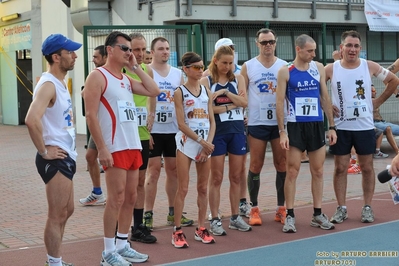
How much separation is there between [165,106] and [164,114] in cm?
10

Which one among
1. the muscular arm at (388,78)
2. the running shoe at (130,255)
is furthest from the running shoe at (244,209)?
the running shoe at (130,255)

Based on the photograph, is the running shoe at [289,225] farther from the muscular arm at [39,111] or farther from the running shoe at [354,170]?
the running shoe at [354,170]

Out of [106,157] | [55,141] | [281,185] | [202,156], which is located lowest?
[281,185]

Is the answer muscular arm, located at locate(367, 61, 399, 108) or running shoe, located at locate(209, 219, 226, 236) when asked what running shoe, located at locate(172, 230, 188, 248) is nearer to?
running shoe, located at locate(209, 219, 226, 236)

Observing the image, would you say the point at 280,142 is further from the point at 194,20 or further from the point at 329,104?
the point at 194,20

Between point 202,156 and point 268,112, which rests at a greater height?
point 268,112

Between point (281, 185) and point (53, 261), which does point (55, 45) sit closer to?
point (53, 261)

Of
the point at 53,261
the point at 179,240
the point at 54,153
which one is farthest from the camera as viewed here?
the point at 179,240

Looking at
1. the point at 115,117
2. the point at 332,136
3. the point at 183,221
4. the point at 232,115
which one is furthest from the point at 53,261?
the point at 332,136

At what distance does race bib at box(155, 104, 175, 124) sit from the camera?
7.79 metres

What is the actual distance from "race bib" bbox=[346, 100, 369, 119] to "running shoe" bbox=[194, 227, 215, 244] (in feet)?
7.66

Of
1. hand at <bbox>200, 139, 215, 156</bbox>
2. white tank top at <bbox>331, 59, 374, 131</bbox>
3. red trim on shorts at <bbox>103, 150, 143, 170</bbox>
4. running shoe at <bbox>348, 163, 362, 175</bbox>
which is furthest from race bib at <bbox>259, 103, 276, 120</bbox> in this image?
running shoe at <bbox>348, 163, 362, 175</bbox>

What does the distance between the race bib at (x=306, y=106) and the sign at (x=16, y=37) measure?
20801mm

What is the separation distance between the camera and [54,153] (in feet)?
18.5
